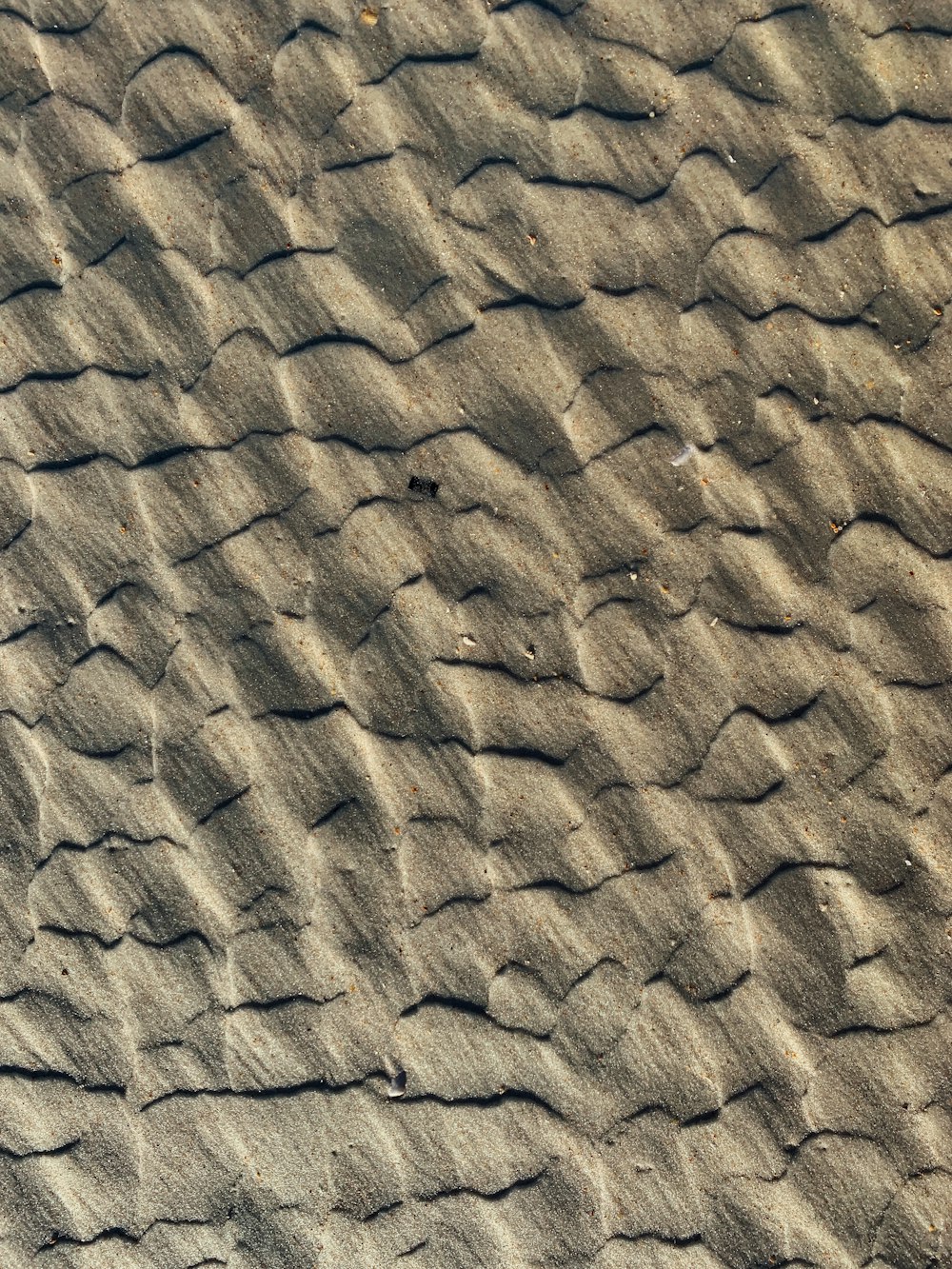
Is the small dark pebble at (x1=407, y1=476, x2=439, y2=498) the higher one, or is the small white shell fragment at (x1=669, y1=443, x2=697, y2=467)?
the small white shell fragment at (x1=669, y1=443, x2=697, y2=467)

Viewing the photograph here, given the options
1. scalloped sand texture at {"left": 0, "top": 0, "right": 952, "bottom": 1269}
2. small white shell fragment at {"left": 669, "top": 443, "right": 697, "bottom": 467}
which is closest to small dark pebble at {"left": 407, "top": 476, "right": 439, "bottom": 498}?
scalloped sand texture at {"left": 0, "top": 0, "right": 952, "bottom": 1269}

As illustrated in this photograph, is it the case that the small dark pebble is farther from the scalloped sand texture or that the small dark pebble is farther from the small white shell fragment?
the small white shell fragment

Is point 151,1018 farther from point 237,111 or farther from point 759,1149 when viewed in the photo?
point 237,111

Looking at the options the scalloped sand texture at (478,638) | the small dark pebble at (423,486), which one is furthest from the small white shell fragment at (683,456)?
the small dark pebble at (423,486)

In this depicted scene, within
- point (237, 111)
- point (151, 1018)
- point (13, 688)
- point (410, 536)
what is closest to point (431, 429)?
point (410, 536)

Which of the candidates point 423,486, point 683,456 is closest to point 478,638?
point 423,486

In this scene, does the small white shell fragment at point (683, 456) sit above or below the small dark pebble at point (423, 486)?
A: above

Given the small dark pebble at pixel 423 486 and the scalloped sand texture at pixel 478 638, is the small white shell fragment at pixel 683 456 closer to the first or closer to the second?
the scalloped sand texture at pixel 478 638
